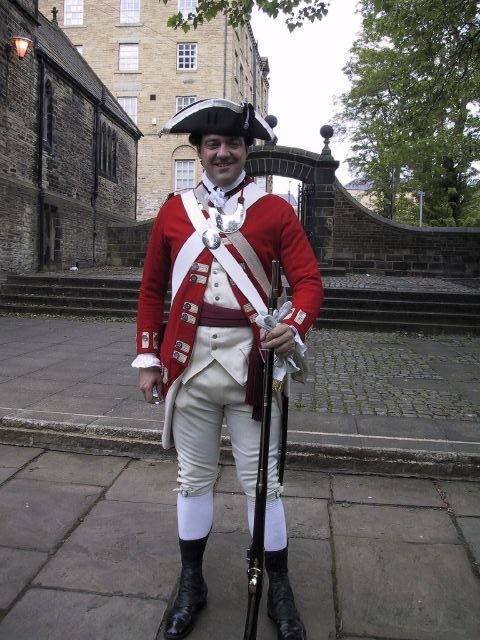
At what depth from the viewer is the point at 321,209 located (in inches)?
732

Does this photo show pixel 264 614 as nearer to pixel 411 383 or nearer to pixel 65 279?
pixel 411 383

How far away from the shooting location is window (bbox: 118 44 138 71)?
36094mm

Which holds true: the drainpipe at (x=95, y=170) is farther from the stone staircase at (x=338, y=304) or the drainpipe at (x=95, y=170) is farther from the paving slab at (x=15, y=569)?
the paving slab at (x=15, y=569)

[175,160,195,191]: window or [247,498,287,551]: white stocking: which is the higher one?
[175,160,195,191]: window

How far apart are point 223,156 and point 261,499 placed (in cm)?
132

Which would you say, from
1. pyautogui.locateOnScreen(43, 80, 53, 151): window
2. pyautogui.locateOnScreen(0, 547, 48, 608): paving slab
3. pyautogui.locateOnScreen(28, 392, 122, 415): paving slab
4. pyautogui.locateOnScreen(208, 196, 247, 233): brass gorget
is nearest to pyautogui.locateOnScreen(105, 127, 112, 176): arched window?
pyautogui.locateOnScreen(43, 80, 53, 151): window

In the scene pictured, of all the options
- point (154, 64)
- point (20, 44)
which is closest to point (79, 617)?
point (20, 44)

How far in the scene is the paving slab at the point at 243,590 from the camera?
7.53ft

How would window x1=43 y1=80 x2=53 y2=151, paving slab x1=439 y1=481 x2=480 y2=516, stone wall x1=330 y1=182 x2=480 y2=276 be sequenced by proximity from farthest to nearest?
stone wall x1=330 y1=182 x2=480 y2=276 < window x1=43 y1=80 x2=53 y2=151 < paving slab x1=439 y1=481 x2=480 y2=516

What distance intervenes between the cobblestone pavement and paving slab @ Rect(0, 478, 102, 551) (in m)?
2.34

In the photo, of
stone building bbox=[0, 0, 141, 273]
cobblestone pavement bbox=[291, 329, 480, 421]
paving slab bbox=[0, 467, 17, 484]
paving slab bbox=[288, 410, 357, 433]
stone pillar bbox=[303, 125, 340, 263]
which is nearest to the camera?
paving slab bbox=[0, 467, 17, 484]

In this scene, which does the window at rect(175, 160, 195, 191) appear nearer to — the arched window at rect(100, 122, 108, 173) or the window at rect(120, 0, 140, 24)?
the window at rect(120, 0, 140, 24)

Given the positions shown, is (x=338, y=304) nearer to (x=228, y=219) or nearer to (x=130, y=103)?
(x=228, y=219)

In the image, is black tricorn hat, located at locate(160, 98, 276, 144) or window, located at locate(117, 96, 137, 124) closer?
black tricorn hat, located at locate(160, 98, 276, 144)
